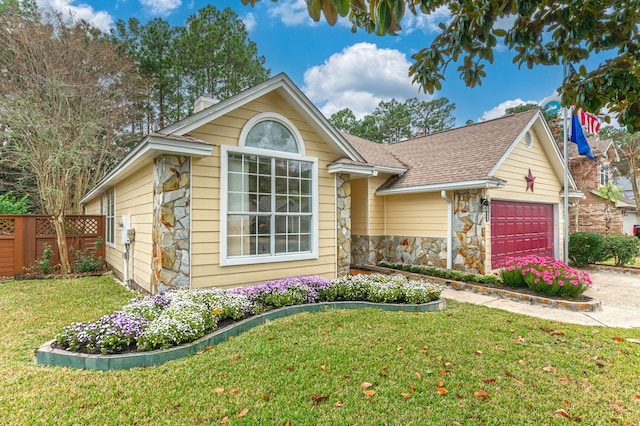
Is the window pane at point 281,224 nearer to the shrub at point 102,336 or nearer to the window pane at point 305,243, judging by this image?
the window pane at point 305,243

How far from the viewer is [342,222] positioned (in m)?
7.64

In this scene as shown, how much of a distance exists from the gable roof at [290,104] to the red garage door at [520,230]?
4.82 meters

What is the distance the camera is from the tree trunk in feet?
30.4

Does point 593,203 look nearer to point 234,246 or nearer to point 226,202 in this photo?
point 234,246

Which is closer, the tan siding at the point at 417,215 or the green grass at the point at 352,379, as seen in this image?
the green grass at the point at 352,379

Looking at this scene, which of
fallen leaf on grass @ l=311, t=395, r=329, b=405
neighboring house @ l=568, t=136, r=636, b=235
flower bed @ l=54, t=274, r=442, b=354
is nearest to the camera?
fallen leaf on grass @ l=311, t=395, r=329, b=405

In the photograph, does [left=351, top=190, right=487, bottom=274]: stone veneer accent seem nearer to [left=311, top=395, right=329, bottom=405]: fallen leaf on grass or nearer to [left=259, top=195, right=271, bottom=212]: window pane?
[left=259, top=195, right=271, bottom=212]: window pane

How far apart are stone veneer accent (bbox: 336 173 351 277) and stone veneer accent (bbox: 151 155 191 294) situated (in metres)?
3.33

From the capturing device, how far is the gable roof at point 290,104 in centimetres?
561

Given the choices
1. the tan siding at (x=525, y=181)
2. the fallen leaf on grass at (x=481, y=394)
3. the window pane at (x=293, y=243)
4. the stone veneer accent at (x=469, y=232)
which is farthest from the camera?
the tan siding at (x=525, y=181)

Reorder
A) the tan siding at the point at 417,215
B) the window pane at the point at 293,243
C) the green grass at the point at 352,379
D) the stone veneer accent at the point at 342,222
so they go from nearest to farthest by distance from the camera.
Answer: the green grass at the point at 352,379
the window pane at the point at 293,243
the stone veneer accent at the point at 342,222
the tan siding at the point at 417,215

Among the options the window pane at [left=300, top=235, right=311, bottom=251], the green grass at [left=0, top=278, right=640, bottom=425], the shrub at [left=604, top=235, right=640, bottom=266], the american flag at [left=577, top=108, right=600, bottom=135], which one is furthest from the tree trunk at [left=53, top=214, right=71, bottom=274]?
the shrub at [left=604, top=235, right=640, bottom=266]

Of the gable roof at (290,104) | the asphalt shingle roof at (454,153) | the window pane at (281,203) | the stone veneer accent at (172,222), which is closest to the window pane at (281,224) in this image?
the window pane at (281,203)

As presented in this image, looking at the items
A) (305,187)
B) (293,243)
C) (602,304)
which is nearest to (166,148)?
(305,187)
